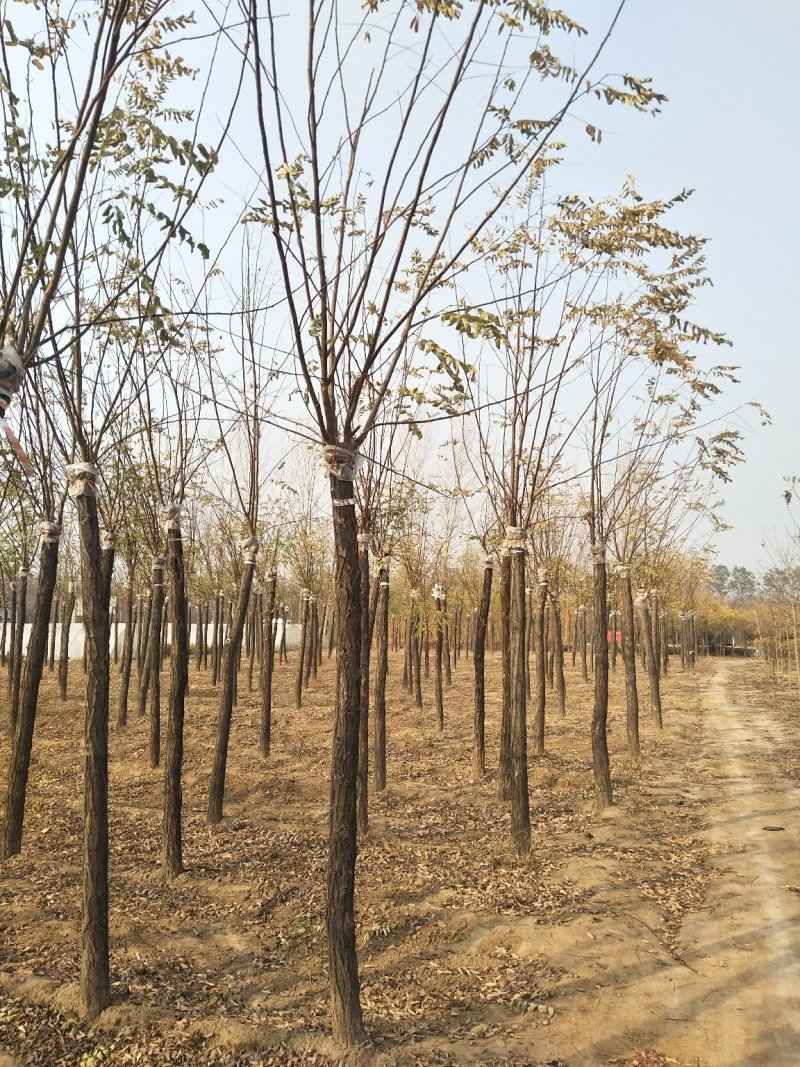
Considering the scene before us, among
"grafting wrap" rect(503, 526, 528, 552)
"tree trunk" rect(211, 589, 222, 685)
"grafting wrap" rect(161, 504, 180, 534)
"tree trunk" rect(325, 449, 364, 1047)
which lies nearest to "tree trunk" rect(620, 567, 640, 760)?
"grafting wrap" rect(503, 526, 528, 552)

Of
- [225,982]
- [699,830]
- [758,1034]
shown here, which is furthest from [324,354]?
[699,830]

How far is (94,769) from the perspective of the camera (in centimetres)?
451

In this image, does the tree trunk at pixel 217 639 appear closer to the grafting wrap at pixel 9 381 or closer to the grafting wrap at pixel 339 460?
the grafting wrap at pixel 339 460

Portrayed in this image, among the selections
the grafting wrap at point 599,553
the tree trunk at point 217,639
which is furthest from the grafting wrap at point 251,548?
the tree trunk at point 217,639

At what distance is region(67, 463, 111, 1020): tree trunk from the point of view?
4301 mm

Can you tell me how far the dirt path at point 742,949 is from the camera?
4137 mm

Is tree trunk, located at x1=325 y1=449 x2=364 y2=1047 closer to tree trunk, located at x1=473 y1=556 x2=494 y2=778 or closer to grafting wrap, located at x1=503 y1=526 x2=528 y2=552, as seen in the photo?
grafting wrap, located at x1=503 y1=526 x2=528 y2=552

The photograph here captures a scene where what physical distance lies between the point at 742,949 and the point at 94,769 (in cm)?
474

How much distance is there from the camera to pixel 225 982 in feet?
15.8

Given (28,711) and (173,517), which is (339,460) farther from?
(28,711)

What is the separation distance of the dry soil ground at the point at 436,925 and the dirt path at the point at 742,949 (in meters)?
0.02

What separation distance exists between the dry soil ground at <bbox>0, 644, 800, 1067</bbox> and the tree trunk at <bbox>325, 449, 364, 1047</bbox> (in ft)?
0.81

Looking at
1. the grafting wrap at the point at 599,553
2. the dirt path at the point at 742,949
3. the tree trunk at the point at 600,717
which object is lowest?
the dirt path at the point at 742,949

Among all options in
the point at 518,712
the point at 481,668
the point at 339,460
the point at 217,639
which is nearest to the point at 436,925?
the point at 518,712
